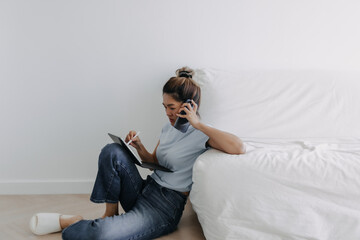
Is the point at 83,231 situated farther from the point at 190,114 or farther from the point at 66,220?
the point at 190,114

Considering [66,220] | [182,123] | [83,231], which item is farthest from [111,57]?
[83,231]

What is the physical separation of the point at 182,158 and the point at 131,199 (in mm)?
254

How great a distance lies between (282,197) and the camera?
108 centimetres

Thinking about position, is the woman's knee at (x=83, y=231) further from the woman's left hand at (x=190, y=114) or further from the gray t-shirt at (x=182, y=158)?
the woman's left hand at (x=190, y=114)

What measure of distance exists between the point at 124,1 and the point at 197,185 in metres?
1.17

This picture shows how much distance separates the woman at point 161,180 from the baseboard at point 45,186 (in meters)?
0.56

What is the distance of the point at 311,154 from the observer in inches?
46.4

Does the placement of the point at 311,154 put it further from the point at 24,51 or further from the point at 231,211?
the point at 24,51

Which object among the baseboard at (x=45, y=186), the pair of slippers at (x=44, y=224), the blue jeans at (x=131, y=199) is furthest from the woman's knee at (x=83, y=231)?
the baseboard at (x=45, y=186)

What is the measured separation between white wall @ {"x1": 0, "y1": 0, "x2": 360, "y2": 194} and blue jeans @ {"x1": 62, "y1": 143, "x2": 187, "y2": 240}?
65 cm

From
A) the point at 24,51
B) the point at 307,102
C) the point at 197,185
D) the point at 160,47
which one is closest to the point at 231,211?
the point at 197,185

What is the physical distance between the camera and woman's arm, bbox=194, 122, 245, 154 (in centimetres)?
121

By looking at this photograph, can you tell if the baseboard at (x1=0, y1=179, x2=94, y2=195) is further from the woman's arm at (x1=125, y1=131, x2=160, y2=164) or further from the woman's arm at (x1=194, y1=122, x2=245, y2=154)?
the woman's arm at (x1=194, y1=122, x2=245, y2=154)

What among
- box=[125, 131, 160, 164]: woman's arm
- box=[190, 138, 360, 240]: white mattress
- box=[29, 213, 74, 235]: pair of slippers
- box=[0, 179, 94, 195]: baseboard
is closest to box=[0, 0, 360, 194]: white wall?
box=[0, 179, 94, 195]: baseboard
